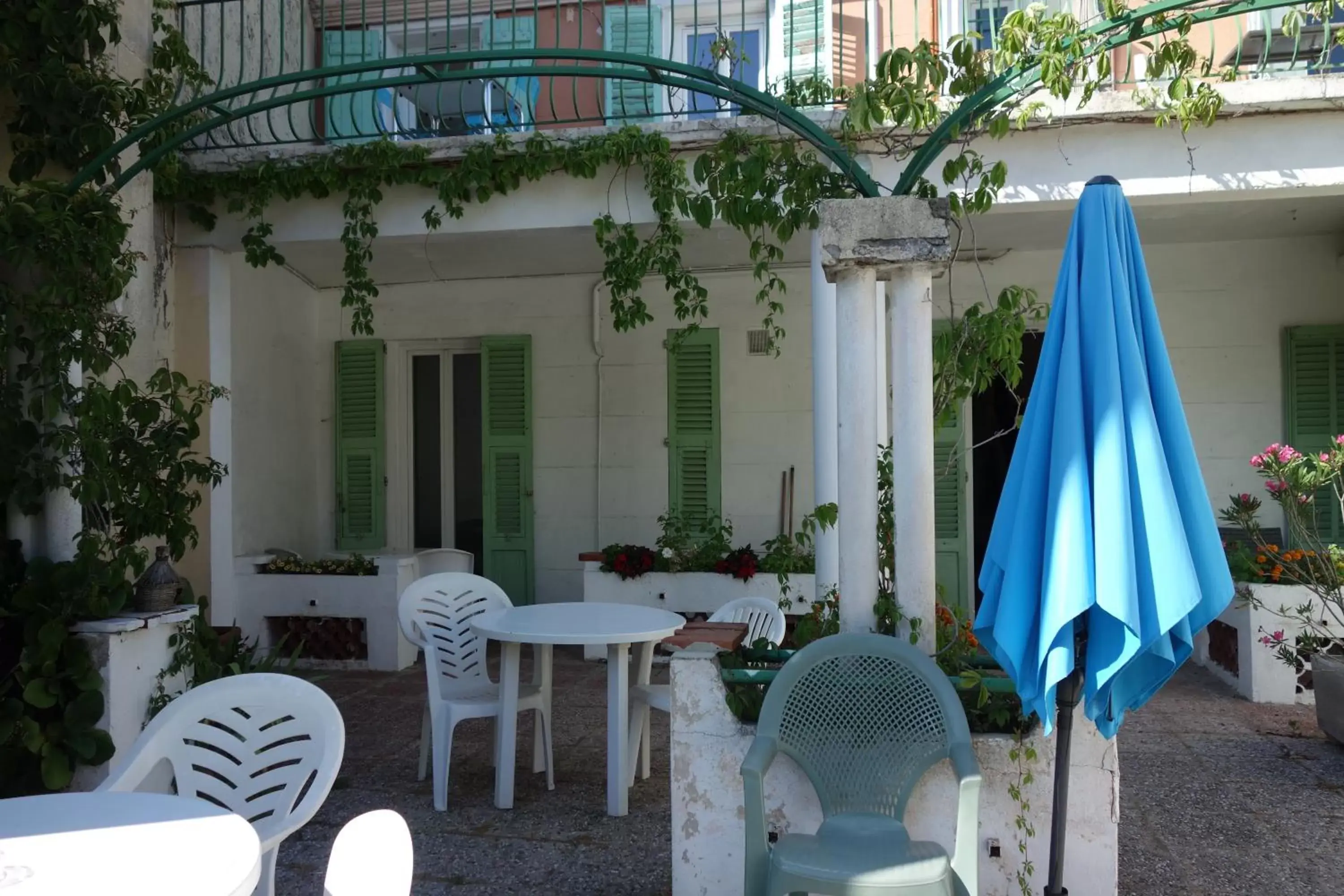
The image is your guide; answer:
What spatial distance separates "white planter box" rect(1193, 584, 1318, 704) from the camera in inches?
204

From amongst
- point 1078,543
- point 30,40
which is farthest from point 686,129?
point 1078,543

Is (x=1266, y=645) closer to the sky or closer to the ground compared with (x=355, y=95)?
closer to the ground

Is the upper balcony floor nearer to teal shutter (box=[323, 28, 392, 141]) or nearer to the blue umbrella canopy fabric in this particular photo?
teal shutter (box=[323, 28, 392, 141])

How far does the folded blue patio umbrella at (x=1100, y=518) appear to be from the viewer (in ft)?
7.13

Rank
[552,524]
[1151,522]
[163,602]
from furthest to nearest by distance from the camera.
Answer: [552,524] < [163,602] < [1151,522]

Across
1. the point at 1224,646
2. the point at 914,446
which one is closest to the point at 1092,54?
the point at 914,446

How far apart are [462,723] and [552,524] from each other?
236 centimetres

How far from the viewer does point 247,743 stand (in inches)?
97.8

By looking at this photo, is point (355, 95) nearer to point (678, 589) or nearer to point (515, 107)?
point (515, 107)

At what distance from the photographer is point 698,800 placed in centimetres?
289

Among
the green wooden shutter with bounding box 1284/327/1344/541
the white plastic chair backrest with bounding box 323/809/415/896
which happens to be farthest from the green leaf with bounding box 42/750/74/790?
the green wooden shutter with bounding box 1284/327/1344/541

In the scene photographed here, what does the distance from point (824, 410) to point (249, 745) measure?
312 centimetres

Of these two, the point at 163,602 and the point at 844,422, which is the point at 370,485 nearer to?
the point at 163,602

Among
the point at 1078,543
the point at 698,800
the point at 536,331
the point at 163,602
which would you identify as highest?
the point at 536,331
